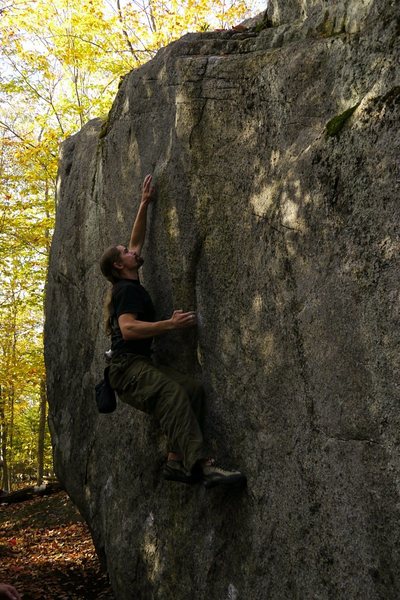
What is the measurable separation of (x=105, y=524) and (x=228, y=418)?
129 inches

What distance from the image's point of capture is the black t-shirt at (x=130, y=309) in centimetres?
583

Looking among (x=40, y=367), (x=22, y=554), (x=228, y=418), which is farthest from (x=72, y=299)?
(x=40, y=367)

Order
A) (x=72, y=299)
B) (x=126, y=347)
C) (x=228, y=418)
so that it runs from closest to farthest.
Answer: (x=228, y=418)
(x=126, y=347)
(x=72, y=299)

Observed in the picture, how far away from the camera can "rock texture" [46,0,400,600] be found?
12.8 ft

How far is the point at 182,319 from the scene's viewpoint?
5.70 metres

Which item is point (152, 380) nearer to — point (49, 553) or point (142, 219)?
point (142, 219)

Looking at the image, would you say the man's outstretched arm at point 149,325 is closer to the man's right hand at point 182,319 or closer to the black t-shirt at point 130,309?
the man's right hand at point 182,319

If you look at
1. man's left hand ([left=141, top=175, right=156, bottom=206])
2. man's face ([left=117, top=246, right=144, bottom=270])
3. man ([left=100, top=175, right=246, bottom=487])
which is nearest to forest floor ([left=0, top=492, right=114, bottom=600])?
man ([left=100, top=175, right=246, bottom=487])

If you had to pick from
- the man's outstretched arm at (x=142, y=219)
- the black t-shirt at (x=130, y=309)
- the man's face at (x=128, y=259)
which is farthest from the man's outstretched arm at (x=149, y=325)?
the man's outstretched arm at (x=142, y=219)

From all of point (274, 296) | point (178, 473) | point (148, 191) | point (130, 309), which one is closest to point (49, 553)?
point (178, 473)

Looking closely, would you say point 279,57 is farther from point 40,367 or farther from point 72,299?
point 40,367

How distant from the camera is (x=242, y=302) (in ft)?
17.2

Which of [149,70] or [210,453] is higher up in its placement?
[149,70]

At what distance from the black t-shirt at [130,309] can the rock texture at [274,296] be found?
1.12ft
